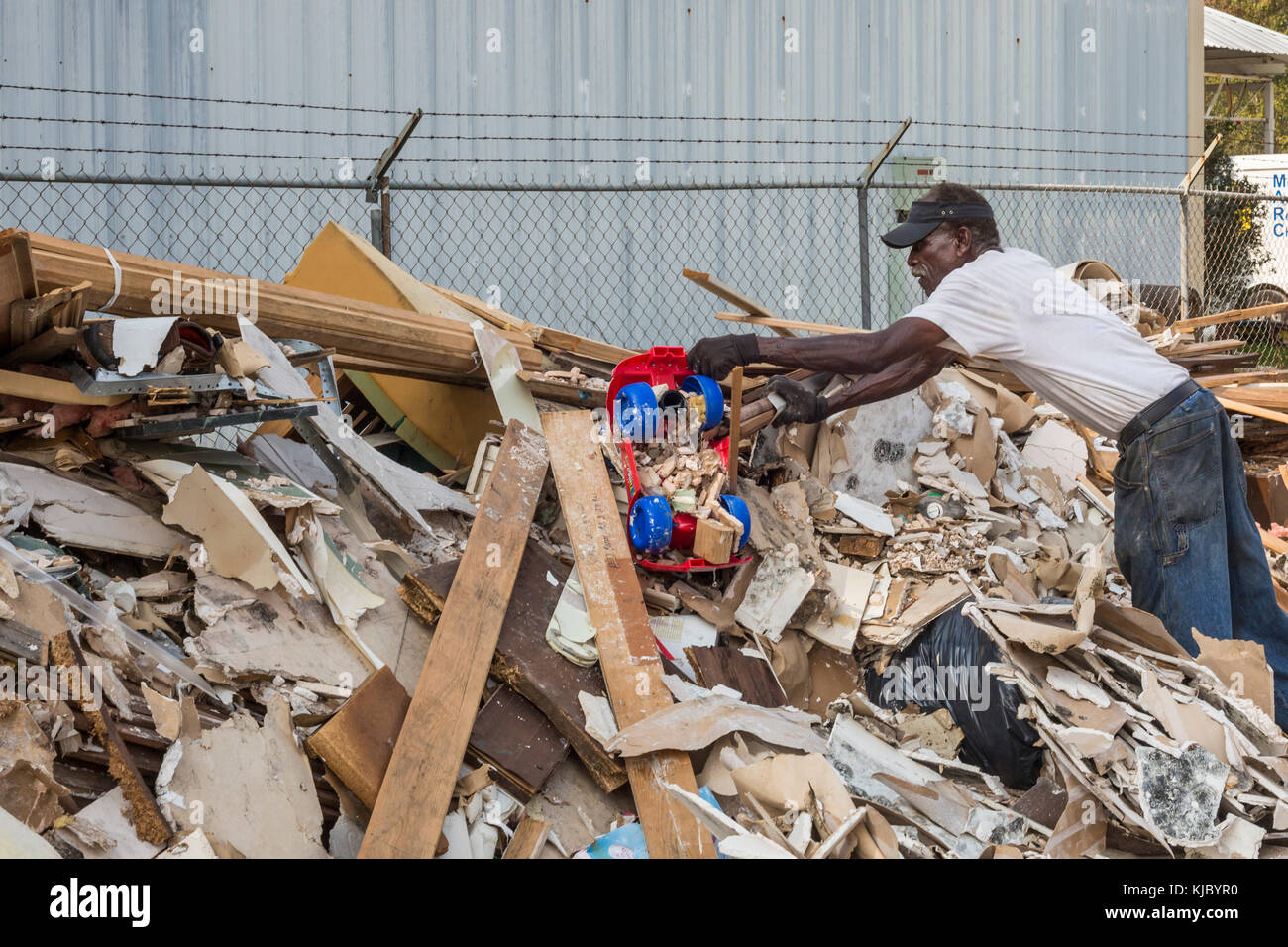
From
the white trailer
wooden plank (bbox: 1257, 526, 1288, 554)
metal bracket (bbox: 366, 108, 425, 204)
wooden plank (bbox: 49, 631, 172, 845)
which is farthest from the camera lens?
the white trailer

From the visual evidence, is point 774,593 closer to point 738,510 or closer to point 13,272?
point 738,510

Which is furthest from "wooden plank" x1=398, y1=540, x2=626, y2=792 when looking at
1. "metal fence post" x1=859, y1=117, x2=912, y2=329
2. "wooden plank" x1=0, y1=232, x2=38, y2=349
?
"metal fence post" x1=859, y1=117, x2=912, y2=329

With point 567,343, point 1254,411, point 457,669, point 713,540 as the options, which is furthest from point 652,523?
point 1254,411

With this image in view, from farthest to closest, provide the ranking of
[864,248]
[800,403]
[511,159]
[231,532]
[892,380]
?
1. [511,159]
2. [864,248]
3. [800,403]
4. [892,380]
5. [231,532]

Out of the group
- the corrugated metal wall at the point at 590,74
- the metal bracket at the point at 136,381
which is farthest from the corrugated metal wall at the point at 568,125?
the metal bracket at the point at 136,381

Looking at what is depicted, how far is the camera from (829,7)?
9.47m

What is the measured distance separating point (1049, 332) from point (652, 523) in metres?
1.53

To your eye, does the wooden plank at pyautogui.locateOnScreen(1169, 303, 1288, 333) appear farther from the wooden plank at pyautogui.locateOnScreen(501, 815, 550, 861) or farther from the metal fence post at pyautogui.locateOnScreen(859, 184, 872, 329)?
the wooden plank at pyautogui.locateOnScreen(501, 815, 550, 861)

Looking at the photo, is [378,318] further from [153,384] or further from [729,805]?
[729,805]

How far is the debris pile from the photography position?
2.92m

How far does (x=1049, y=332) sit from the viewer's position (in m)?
3.86

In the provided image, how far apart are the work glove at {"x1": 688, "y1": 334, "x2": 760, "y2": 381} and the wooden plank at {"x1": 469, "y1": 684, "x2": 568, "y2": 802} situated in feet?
4.47

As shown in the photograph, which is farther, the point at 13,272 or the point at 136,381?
the point at 136,381

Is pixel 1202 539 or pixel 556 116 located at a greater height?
pixel 556 116
